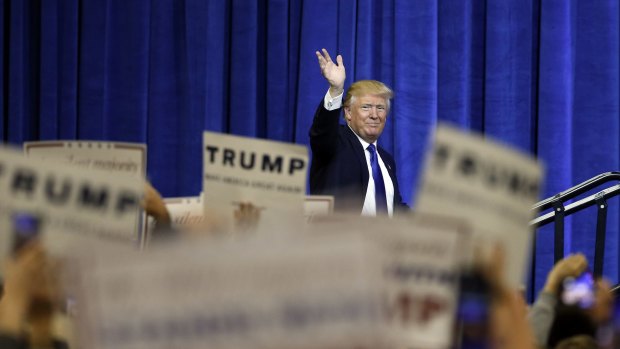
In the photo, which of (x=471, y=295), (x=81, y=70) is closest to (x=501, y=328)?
(x=471, y=295)

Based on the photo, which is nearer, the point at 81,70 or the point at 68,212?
the point at 68,212

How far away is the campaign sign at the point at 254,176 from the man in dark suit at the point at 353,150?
65.0 inches

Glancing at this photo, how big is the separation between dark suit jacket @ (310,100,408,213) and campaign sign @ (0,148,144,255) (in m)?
2.03

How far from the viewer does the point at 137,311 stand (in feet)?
2.80

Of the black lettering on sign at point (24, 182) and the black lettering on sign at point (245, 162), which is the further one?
the black lettering on sign at point (245, 162)

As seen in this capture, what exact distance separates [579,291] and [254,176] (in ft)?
1.55

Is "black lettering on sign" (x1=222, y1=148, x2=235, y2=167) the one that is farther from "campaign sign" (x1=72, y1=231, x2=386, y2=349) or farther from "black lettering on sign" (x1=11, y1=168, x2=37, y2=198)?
"campaign sign" (x1=72, y1=231, x2=386, y2=349)

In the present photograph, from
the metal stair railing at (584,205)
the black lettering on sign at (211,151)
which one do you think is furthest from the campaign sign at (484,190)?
the metal stair railing at (584,205)

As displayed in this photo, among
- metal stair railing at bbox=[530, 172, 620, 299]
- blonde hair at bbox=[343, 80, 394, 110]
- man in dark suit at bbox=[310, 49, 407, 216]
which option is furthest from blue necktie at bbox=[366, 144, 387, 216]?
metal stair railing at bbox=[530, 172, 620, 299]

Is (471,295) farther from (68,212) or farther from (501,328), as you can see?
(68,212)

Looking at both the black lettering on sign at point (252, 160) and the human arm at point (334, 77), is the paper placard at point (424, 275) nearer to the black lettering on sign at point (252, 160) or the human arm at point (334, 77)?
the black lettering on sign at point (252, 160)

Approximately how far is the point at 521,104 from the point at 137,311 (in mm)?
3977

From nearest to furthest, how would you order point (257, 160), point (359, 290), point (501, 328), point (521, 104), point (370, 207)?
point (359, 290) < point (501, 328) < point (257, 160) < point (370, 207) < point (521, 104)

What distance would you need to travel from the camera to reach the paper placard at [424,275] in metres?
1.00
